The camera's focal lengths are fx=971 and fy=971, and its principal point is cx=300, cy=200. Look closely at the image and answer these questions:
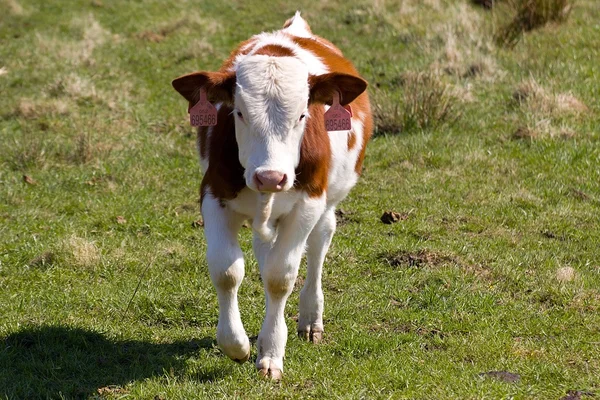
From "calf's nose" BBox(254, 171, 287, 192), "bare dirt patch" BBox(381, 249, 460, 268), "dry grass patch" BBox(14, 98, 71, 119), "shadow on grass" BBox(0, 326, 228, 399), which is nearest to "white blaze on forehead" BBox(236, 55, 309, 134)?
"calf's nose" BBox(254, 171, 287, 192)

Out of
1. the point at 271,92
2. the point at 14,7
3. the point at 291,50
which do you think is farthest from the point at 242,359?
the point at 14,7

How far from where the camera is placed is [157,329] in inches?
254

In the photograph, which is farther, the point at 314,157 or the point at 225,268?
the point at 314,157

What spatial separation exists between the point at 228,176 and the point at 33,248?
10.2 ft

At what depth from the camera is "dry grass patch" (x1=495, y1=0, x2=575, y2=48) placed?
607 inches

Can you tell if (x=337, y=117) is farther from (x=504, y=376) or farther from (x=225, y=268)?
(x=504, y=376)

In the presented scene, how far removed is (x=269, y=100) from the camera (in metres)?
5.19

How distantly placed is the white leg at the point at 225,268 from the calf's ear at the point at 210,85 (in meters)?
0.55

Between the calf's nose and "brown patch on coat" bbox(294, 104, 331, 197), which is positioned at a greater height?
the calf's nose

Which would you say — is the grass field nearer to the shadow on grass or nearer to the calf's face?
the shadow on grass

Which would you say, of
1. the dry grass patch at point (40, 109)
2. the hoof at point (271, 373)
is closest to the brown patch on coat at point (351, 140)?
the hoof at point (271, 373)

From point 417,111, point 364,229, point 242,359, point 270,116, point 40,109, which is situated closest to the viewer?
point 270,116

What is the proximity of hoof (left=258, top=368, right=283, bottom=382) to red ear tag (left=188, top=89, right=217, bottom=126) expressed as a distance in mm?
1440

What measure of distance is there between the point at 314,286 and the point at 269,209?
1254mm
